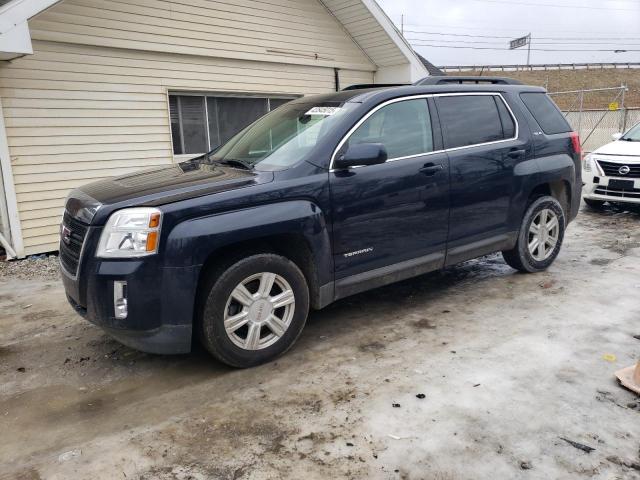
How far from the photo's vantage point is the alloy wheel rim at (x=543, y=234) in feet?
17.2

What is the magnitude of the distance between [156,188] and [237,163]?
31.3 inches

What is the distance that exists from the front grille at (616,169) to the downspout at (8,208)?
29.0 feet

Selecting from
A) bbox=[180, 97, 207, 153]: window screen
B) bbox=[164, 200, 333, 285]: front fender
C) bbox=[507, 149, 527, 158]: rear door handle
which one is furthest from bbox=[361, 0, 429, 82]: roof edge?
bbox=[164, 200, 333, 285]: front fender

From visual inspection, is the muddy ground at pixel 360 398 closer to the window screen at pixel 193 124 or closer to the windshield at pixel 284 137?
the windshield at pixel 284 137

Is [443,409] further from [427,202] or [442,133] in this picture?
[442,133]

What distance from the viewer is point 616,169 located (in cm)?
812

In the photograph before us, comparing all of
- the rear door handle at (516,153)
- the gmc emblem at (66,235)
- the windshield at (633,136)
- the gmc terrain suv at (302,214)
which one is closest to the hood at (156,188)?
the gmc terrain suv at (302,214)

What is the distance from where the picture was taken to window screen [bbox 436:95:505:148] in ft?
14.5

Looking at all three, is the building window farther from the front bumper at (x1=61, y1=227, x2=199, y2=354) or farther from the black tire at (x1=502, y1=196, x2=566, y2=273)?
the front bumper at (x1=61, y1=227, x2=199, y2=354)

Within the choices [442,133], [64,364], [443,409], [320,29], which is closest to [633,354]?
[443,409]

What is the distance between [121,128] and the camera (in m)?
7.65

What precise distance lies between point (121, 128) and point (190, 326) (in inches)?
213

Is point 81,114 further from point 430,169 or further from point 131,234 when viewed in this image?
point 430,169

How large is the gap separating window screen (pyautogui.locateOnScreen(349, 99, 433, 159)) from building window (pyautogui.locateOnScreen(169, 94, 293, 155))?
15.7 feet
